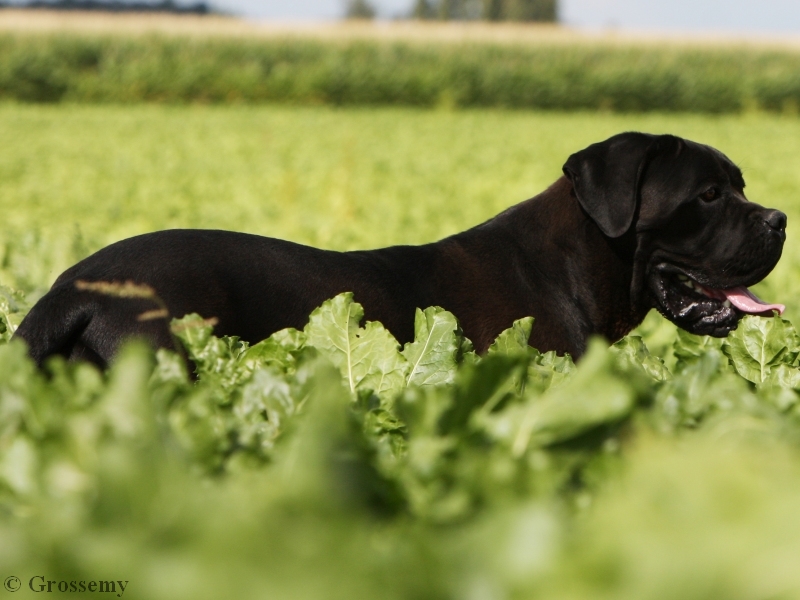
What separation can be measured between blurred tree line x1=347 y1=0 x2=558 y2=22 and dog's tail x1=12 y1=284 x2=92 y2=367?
130 meters

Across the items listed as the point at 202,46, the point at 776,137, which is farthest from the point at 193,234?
the point at 202,46

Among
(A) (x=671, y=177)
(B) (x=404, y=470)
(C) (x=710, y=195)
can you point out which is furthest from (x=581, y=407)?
(C) (x=710, y=195)

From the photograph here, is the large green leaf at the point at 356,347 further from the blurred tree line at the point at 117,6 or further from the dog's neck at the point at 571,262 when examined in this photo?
the blurred tree line at the point at 117,6

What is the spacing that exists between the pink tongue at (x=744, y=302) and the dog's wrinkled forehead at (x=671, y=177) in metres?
0.45

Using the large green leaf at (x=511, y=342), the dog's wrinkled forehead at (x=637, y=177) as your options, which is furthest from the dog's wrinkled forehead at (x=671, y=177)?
the large green leaf at (x=511, y=342)

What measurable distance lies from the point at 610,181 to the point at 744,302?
0.87 meters

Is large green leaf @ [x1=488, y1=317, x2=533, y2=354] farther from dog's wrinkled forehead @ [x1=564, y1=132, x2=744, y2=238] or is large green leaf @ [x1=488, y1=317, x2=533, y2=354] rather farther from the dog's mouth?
the dog's mouth

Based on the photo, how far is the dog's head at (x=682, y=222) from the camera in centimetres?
400

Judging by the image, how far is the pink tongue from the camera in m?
4.30

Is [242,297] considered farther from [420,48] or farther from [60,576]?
[420,48]

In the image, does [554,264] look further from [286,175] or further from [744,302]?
[286,175]

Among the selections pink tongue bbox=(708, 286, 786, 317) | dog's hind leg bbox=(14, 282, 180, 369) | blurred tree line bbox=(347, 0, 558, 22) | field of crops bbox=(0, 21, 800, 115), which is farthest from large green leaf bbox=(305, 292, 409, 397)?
blurred tree line bbox=(347, 0, 558, 22)

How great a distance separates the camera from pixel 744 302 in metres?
4.34

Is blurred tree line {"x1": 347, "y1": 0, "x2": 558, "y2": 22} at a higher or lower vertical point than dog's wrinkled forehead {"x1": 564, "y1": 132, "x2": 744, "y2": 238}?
lower
